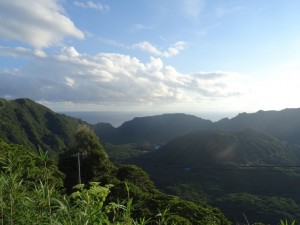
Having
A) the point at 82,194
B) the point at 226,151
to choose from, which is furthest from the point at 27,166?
the point at 226,151

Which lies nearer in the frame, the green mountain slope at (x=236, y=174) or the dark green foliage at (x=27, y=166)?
the dark green foliage at (x=27, y=166)

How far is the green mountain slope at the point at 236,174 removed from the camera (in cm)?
9806

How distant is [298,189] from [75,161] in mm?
100027

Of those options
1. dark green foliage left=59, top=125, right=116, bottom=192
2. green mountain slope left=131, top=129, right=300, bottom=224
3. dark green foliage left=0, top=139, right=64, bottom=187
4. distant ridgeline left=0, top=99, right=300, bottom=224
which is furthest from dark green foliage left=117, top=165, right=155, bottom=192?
distant ridgeline left=0, top=99, right=300, bottom=224

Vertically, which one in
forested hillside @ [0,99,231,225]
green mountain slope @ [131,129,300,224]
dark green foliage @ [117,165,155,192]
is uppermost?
forested hillside @ [0,99,231,225]

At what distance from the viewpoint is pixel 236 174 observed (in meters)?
141

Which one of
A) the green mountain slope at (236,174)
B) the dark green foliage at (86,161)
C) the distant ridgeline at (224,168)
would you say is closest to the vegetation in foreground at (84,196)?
the dark green foliage at (86,161)

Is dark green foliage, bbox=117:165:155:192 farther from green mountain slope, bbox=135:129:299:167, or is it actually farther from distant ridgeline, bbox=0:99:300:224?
green mountain slope, bbox=135:129:299:167

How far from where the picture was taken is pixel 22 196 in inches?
259

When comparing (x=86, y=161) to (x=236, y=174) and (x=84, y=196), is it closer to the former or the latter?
(x=84, y=196)

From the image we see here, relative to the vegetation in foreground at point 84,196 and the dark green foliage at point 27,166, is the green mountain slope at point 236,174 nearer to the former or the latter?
the vegetation in foreground at point 84,196

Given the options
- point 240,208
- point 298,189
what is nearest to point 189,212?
point 240,208

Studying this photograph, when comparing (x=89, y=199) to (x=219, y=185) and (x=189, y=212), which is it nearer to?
(x=189, y=212)

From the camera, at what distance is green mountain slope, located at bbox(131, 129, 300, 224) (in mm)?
98062
